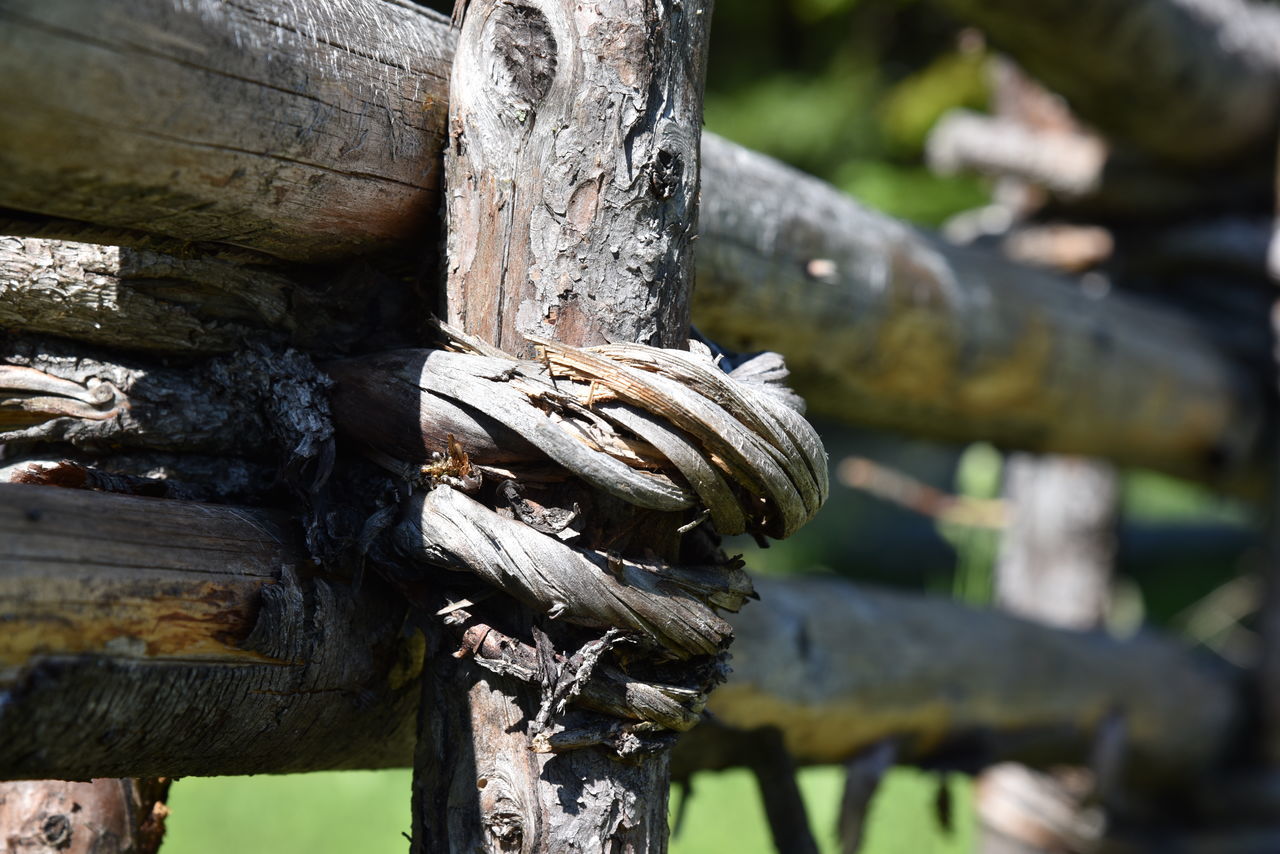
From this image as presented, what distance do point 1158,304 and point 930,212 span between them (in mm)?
3212

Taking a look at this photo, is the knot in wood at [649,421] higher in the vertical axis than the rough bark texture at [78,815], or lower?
higher

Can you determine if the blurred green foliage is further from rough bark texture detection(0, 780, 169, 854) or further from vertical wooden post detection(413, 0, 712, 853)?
vertical wooden post detection(413, 0, 712, 853)

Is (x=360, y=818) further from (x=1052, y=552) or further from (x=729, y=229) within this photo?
(x=729, y=229)

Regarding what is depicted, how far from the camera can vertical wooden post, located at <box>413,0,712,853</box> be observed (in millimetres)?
778

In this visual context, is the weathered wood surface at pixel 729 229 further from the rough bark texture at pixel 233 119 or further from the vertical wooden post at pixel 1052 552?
the vertical wooden post at pixel 1052 552

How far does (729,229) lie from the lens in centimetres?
124

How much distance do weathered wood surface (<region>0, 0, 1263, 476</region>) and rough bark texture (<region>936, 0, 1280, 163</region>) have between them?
0.32 metres

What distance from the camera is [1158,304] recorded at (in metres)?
2.17

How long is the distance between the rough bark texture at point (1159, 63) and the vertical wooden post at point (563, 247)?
1.09 meters

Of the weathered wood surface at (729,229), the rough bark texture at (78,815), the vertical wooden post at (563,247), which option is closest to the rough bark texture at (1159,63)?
the weathered wood surface at (729,229)

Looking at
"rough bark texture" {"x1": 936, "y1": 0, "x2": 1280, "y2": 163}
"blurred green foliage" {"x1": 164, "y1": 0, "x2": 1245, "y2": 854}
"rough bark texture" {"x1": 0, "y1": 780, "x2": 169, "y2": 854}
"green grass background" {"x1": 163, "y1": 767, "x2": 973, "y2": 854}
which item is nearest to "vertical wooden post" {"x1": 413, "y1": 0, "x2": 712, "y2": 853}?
"rough bark texture" {"x1": 0, "y1": 780, "x2": 169, "y2": 854}

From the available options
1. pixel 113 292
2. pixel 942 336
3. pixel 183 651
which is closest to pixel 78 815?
pixel 183 651

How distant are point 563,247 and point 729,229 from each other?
486mm

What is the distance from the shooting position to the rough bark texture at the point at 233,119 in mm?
639
